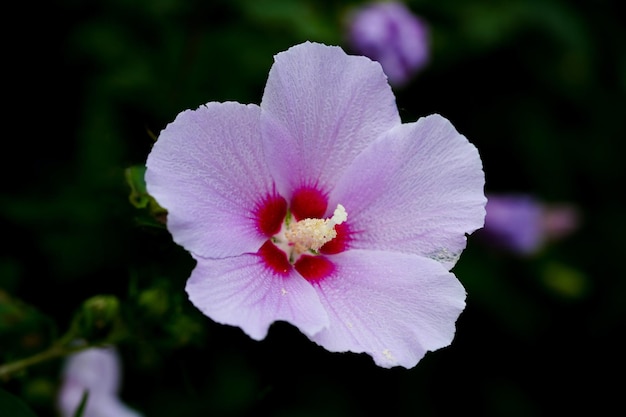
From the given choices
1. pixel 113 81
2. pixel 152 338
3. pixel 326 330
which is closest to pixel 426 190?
pixel 326 330

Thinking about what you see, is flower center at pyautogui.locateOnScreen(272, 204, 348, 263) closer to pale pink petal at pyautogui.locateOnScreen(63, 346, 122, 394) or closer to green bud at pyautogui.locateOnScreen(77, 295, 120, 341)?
green bud at pyautogui.locateOnScreen(77, 295, 120, 341)

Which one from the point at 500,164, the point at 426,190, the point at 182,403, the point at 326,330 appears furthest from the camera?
the point at 500,164

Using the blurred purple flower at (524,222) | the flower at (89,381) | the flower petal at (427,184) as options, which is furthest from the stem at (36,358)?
the blurred purple flower at (524,222)

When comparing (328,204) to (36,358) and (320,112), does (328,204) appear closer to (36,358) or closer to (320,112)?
(320,112)

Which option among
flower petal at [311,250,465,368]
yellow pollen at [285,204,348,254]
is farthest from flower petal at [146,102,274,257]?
flower petal at [311,250,465,368]

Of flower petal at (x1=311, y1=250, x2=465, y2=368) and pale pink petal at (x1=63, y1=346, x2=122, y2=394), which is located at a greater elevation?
flower petal at (x1=311, y1=250, x2=465, y2=368)

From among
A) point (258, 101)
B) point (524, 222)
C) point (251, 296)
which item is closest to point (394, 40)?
point (258, 101)

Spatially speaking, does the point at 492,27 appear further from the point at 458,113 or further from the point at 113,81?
the point at 113,81
